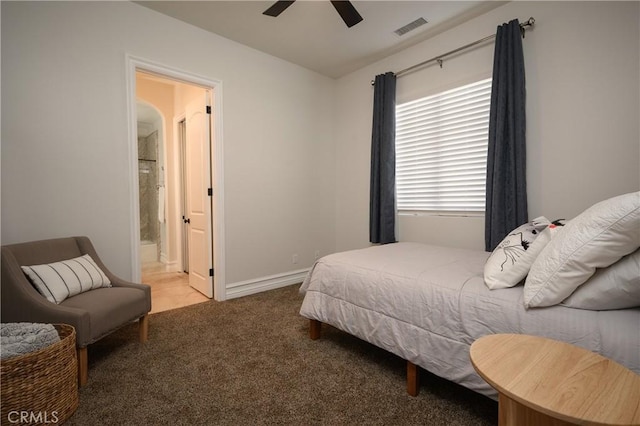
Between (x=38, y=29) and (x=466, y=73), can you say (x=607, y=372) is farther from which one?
(x=38, y=29)

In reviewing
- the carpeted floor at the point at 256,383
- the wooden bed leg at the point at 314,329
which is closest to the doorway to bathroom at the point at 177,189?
the carpeted floor at the point at 256,383

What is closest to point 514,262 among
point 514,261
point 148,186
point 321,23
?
point 514,261

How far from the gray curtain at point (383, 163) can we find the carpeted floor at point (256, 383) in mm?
1469

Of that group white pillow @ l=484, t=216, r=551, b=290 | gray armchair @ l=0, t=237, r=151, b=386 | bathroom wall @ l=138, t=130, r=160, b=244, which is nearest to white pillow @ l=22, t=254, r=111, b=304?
gray armchair @ l=0, t=237, r=151, b=386

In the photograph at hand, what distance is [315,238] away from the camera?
4.23m

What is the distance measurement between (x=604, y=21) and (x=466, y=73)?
1.00 m

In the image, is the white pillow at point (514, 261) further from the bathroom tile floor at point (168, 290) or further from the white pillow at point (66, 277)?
the bathroom tile floor at point (168, 290)

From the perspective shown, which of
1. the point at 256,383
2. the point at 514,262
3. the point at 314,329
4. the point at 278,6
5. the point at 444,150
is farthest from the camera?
the point at 444,150

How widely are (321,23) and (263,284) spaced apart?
2927 millimetres

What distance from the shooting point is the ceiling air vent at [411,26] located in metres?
2.94

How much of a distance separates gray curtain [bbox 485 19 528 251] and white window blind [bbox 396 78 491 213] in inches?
8.6

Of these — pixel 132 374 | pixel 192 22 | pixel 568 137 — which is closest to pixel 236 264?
pixel 132 374

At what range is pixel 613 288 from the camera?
114 cm

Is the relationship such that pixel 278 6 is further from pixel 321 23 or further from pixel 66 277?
pixel 66 277
